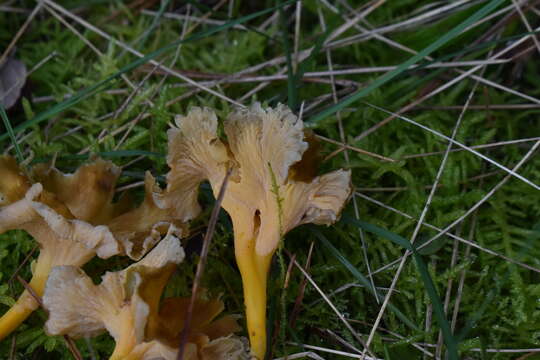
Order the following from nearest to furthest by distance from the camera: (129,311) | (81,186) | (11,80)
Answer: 1. (129,311)
2. (81,186)
3. (11,80)

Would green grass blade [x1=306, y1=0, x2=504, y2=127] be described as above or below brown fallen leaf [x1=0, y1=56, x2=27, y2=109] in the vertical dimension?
above

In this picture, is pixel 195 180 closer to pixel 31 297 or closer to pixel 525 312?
pixel 31 297

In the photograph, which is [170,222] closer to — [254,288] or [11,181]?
[254,288]

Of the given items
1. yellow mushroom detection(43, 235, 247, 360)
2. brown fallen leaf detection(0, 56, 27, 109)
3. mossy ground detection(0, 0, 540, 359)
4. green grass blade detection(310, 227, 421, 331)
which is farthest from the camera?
brown fallen leaf detection(0, 56, 27, 109)

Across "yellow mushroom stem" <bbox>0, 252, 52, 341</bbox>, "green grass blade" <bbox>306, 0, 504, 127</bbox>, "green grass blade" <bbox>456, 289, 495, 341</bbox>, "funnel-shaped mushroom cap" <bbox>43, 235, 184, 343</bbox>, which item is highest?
"green grass blade" <bbox>306, 0, 504, 127</bbox>

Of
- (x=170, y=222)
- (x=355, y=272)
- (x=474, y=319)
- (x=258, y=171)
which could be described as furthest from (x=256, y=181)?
(x=474, y=319)

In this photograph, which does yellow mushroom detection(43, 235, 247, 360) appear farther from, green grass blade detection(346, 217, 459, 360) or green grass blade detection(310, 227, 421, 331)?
green grass blade detection(346, 217, 459, 360)

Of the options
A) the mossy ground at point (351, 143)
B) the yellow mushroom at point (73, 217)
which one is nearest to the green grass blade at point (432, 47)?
the mossy ground at point (351, 143)

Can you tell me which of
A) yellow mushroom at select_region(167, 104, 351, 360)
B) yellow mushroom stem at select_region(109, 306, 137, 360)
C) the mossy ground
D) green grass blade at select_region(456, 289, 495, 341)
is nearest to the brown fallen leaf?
the mossy ground
